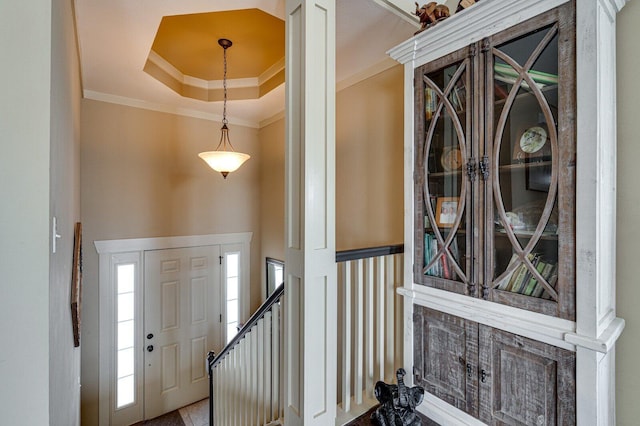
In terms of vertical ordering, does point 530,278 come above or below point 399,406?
above

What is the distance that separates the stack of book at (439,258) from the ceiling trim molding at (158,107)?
141 inches

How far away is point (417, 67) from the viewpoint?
1719 mm

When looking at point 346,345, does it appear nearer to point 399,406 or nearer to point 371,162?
point 399,406

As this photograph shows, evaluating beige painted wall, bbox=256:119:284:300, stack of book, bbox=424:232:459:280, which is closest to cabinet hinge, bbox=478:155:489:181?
stack of book, bbox=424:232:459:280

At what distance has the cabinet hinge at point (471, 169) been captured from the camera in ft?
4.80

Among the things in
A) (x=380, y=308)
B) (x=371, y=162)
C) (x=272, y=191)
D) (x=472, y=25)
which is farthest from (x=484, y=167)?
(x=272, y=191)

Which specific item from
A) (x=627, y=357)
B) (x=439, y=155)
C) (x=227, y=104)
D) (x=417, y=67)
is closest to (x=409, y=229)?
(x=439, y=155)

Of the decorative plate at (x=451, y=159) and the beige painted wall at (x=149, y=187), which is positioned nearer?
the decorative plate at (x=451, y=159)

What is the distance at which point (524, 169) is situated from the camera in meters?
1.35

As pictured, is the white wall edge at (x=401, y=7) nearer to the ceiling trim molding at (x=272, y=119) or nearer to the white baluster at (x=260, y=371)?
the white baluster at (x=260, y=371)

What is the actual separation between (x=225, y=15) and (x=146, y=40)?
0.67 metres

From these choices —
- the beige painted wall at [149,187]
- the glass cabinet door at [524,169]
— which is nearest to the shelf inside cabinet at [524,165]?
the glass cabinet door at [524,169]

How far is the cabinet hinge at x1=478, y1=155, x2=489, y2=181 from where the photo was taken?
1416 millimetres

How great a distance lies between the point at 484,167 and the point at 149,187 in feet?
12.2
